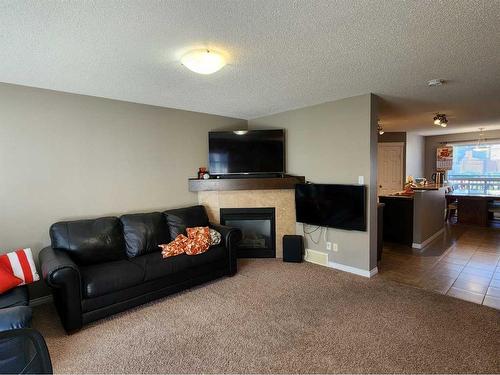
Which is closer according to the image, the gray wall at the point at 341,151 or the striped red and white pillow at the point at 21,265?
the striped red and white pillow at the point at 21,265

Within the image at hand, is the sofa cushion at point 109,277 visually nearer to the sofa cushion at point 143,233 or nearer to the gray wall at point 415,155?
the sofa cushion at point 143,233

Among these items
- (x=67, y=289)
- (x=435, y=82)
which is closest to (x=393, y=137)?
(x=435, y=82)

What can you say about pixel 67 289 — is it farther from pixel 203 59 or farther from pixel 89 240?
pixel 203 59

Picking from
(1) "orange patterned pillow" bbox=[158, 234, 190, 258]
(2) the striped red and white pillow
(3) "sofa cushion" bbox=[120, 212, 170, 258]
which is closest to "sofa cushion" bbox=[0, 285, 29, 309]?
(2) the striped red and white pillow

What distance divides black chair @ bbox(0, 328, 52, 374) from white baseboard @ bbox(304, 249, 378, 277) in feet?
11.5

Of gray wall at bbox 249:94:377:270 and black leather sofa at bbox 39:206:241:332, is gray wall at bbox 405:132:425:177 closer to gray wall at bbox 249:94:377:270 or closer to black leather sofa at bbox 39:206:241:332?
gray wall at bbox 249:94:377:270

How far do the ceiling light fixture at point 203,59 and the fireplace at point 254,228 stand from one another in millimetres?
2541

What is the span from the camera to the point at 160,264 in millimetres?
2984

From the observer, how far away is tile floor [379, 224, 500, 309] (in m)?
3.14

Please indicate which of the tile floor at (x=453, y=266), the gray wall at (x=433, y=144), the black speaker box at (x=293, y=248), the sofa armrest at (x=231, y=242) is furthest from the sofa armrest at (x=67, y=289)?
the gray wall at (x=433, y=144)

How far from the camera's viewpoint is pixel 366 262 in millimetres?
3557

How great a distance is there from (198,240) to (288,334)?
63.5 inches

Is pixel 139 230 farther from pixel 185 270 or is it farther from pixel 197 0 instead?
pixel 197 0

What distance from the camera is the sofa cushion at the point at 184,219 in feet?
12.1
